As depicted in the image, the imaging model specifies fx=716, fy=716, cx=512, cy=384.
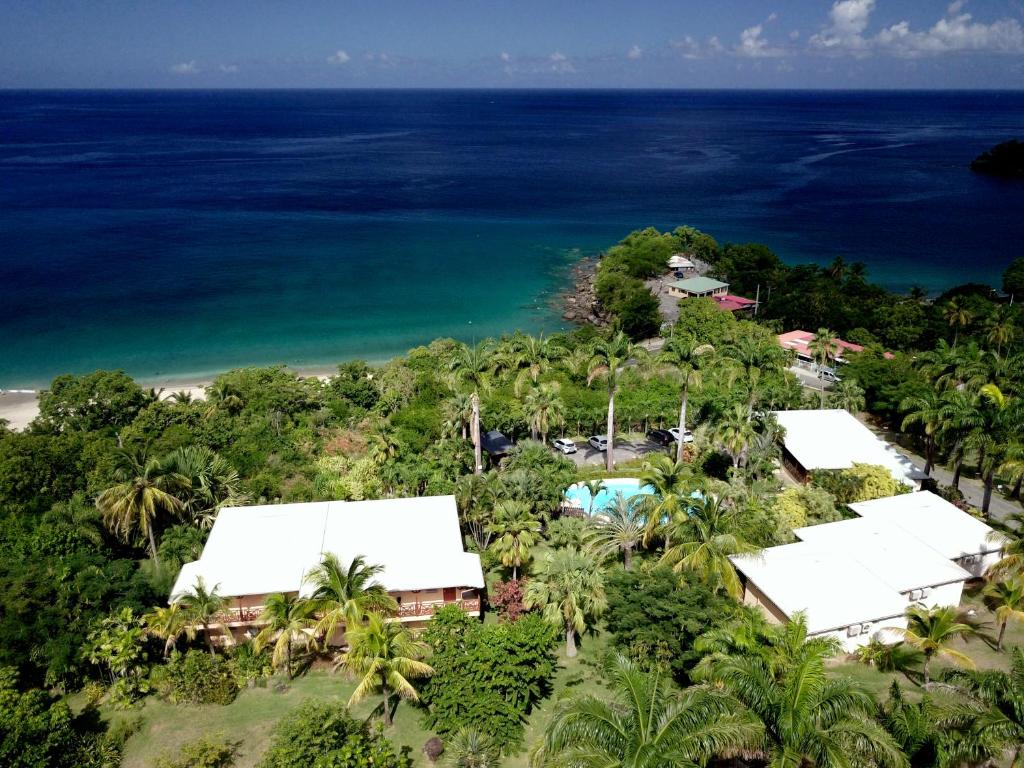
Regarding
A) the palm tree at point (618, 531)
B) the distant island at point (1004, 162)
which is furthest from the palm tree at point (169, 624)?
the distant island at point (1004, 162)

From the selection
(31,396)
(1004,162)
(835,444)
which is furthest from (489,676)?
(1004,162)

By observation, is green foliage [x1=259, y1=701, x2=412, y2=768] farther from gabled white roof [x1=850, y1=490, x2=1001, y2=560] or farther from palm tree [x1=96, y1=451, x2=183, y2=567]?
gabled white roof [x1=850, y1=490, x2=1001, y2=560]

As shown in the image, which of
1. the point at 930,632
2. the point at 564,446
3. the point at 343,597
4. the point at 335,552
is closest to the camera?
the point at 343,597

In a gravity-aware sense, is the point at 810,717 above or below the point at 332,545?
above

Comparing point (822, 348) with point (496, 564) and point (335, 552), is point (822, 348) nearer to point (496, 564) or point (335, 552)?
point (496, 564)

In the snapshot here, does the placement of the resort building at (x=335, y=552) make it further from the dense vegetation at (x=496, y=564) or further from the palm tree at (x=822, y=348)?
the palm tree at (x=822, y=348)

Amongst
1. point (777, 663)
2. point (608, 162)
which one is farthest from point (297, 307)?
point (608, 162)
